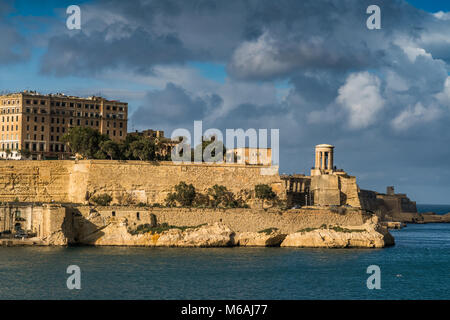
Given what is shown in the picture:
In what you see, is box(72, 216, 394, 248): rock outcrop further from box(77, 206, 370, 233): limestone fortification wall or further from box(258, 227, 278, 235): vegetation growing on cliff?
box(77, 206, 370, 233): limestone fortification wall

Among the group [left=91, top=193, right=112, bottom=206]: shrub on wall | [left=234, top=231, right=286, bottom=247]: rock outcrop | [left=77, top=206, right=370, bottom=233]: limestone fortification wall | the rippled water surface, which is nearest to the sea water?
the rippled water surface

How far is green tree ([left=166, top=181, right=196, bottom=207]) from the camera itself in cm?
5681

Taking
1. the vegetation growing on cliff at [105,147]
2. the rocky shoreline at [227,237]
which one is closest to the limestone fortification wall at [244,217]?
the rocky shoreline at [227,237]

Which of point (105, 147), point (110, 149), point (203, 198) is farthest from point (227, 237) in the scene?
point (105, 147)

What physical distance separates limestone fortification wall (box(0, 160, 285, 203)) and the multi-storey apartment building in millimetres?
13608

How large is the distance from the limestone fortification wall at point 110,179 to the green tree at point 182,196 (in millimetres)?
1106

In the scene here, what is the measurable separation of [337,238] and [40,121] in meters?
36.0

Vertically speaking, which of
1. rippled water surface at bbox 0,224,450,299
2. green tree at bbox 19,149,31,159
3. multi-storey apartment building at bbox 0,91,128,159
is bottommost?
rippled water surface at bbox 0,224,450,299

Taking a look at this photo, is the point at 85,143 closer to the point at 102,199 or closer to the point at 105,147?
the point at 105,147

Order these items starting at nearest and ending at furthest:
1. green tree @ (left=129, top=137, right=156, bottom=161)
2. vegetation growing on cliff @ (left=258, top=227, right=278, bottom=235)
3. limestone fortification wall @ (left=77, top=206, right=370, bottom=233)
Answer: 1. limestone fortification wall @ (left=77, top=206, right=370, bottom=233)
2. vegetation growing on cliff @ (left=258, top=227, right=278, bottom=235)
3. green tree @ (left=129, top=137, right=156, bottom=161)

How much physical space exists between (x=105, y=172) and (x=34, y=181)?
5616mm

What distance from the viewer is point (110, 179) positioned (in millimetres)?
57125

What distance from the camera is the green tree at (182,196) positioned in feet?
186
